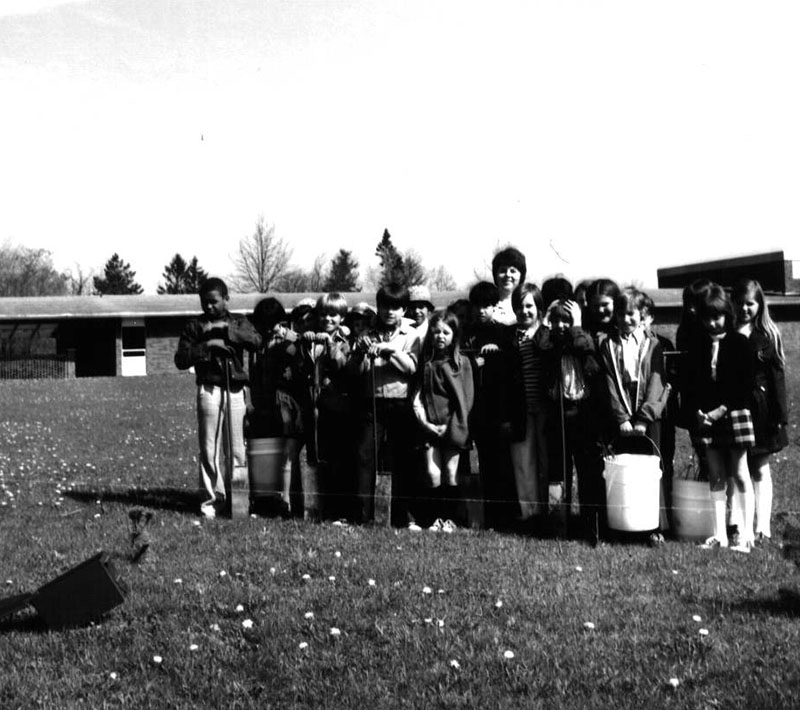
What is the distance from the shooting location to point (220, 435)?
357 inches

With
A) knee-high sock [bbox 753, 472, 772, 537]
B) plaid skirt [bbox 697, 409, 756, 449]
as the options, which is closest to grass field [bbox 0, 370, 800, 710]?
knee-high sock [bbox 753, 472, 772, 537]

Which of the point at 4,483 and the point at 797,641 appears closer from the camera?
the point at 797,641

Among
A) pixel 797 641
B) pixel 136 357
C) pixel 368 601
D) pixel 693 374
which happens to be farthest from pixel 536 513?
pixel 136 357

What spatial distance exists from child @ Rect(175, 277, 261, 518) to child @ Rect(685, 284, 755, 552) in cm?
331

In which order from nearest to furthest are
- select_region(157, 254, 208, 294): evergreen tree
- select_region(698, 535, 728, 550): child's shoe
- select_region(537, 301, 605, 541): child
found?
1. select_region(698, 535, 728, 550): child's shoe
2. select_region(537, 301, 605, 541): child
3. select_region(157, 254, 208, 294): evergreen tree

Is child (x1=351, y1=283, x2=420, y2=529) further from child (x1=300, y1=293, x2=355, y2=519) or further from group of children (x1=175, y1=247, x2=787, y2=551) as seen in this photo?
child (x1=300, y1=293, x2=355, y2=519)

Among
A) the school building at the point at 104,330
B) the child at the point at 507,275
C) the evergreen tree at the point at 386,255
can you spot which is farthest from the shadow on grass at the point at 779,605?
the evergreen tree at the point at 386,255

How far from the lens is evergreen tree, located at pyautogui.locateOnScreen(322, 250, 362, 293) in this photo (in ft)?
275

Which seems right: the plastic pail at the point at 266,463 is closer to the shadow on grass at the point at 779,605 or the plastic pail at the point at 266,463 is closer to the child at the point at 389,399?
the child at the point at 389,399

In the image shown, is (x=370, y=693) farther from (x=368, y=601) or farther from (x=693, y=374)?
(x=693, y=374)

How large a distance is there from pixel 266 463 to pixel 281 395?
537 millimetres

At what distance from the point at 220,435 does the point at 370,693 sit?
476cm

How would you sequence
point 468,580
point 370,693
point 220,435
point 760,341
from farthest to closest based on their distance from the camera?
point 220,435 < point 760,341 < point 468,580 < point 370,693

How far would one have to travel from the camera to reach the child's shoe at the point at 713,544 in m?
7.14
